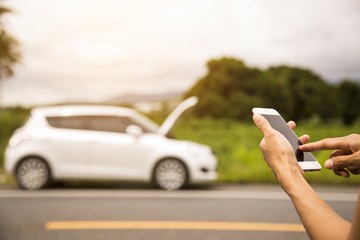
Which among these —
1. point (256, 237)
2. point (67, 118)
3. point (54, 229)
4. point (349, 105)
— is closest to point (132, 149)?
point (67, 118)

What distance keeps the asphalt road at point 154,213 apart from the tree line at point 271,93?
2011 inches

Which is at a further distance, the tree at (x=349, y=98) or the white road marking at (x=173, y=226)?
the tree at (x=349, y=98)

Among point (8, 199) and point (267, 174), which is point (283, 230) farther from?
point (267, 174)

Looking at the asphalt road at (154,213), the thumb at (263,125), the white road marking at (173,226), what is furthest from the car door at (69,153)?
the thumb at (263,125)

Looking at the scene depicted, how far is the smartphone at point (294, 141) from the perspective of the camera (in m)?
1.82

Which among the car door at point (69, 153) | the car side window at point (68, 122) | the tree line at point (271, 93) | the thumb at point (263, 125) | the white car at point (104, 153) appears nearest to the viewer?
the thumb at point (263, 125)

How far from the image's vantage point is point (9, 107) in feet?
88.1

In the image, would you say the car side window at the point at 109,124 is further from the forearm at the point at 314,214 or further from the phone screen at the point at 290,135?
the forearm at the point at 314,214

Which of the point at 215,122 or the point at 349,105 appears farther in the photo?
the point at 349,105

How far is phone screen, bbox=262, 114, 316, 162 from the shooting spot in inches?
71.9

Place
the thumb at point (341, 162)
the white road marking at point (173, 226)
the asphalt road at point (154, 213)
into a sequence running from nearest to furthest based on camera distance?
the thumb at point (341, 162) → the asphalt road at point (154, 213) → the white road marking at point (173, 226)

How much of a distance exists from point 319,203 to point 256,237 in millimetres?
4220

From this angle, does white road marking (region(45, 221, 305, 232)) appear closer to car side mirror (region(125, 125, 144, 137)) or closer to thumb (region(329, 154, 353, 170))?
car side mirror (region(125, 125, 144, 137))

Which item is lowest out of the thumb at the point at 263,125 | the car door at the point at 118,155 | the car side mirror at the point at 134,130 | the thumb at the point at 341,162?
the car door at the point at 118,155
